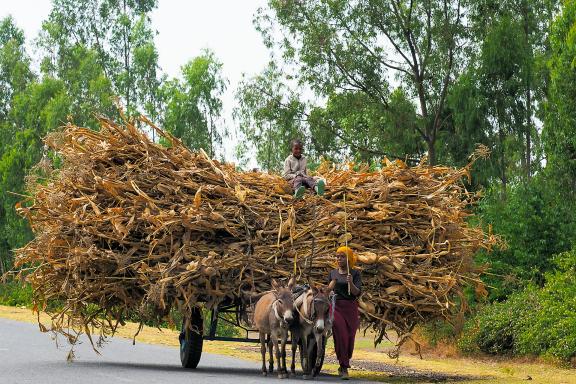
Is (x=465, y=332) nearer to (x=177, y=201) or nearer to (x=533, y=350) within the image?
(x=533, y=350)

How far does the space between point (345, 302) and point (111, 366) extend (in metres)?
3.84

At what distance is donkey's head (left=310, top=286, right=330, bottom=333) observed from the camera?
42.6 feet

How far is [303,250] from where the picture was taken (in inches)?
554

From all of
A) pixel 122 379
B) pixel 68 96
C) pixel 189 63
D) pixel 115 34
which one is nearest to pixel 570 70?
pixel 122 379

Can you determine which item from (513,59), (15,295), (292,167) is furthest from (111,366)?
(15,295)

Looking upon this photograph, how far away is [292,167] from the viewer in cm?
1479

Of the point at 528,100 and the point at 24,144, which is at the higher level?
the point at 24,144

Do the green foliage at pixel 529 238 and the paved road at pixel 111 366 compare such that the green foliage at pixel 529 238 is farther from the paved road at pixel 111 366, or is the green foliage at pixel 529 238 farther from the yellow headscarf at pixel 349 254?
the yellow headscarf at pixel 349 254

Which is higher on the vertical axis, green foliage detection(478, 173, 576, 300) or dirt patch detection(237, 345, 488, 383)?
green foliage detection(478, 173, 576, 300)

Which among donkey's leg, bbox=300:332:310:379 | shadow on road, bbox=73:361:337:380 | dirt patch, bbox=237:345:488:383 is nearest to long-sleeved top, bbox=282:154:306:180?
donkey's leg, bbox=300:332:310:379

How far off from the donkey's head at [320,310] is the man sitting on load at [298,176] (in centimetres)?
153

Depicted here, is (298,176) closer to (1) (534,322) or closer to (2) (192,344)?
(2) (192,344)

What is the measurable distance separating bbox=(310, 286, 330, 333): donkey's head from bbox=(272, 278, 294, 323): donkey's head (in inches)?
10.6

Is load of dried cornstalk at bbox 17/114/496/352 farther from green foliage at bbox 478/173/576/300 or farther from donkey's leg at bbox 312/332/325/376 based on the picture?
green foliage at bbox 478/173/576/300
